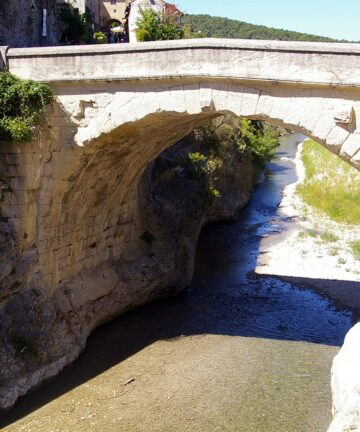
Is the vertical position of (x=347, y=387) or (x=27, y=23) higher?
(x=27, y=23)

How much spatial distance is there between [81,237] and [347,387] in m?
6.24

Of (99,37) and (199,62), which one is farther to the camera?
(99,37)

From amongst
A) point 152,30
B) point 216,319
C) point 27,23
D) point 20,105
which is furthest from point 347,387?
point 152,30

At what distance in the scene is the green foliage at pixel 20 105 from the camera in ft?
27.7

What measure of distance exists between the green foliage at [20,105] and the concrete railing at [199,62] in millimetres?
264

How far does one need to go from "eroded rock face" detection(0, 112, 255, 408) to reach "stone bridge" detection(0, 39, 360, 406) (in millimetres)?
25

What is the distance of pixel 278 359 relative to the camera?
957 cm

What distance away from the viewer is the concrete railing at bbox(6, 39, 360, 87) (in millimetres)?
6809

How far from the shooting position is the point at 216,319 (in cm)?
1134

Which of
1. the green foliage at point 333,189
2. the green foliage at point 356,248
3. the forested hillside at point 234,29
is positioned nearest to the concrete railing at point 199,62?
the green foliage at point 356,248

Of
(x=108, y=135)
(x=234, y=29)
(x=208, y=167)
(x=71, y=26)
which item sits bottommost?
(x=208, y=167)

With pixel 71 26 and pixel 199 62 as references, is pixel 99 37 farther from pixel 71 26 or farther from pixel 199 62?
pixel 199 62

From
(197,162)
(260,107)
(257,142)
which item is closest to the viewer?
(260,107)

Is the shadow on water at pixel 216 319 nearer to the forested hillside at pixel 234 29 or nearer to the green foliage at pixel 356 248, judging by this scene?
the green foliage at pixel 356 248
